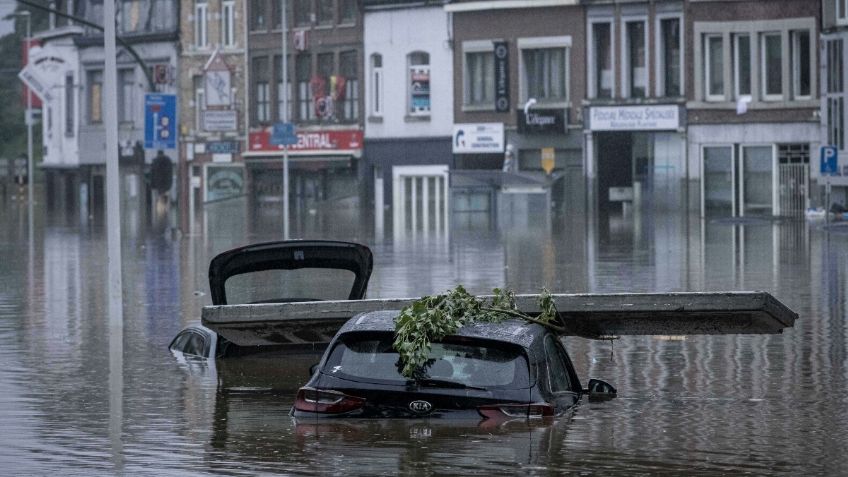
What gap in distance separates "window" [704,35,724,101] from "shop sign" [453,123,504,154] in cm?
919

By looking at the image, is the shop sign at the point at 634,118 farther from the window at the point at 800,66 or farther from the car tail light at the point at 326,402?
the car tail light at the point at 326,402

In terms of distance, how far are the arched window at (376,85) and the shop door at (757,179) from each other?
17621 millimetres

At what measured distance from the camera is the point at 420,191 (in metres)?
78.6

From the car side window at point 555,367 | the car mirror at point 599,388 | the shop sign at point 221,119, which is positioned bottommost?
the car mirror at point 599,388

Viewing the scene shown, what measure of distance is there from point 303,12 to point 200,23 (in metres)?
7.10

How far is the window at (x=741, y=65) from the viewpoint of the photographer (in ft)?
222

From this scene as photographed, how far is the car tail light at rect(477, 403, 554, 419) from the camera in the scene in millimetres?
11273

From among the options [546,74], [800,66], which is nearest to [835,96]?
[800,66]

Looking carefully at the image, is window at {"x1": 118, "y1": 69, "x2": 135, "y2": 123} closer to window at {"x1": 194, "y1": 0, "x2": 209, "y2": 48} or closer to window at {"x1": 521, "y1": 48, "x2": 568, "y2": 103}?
window at {"x1": 194, "y1": 0, "x2": 209, "y2": 48}

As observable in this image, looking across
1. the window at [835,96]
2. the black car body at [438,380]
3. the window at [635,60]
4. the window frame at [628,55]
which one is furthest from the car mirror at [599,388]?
the window at [635,60]

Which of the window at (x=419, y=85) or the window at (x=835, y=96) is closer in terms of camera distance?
A: the window at (x=835, y=96)

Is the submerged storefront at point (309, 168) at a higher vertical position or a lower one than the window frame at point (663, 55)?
lower

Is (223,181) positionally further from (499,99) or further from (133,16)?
(499,99)

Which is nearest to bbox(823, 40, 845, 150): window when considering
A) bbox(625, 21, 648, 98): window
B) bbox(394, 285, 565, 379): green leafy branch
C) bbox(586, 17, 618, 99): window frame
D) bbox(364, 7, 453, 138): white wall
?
bbox(625, 21, 648, 98): window
